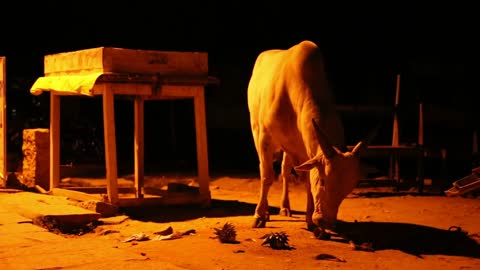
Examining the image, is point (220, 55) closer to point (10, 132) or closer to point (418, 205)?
point (10, 132)

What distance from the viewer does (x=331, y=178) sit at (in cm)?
766

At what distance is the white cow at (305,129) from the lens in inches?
304

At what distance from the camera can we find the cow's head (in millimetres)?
7656

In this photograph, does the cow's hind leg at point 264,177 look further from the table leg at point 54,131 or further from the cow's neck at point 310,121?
the table leg at point 54,131

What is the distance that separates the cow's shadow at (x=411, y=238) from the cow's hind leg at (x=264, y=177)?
1.04 meters

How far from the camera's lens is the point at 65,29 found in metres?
20.8

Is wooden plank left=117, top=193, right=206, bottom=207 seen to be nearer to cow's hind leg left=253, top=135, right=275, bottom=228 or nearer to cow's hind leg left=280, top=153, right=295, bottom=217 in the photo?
cow's hind leg left=280, top=153, right=295, bottom=217

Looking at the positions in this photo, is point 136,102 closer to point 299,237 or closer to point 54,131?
point 54,131

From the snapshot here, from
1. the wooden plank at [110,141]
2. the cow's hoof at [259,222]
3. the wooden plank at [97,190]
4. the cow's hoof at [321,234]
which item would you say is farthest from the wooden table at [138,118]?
the cow's hoof at [321,234]

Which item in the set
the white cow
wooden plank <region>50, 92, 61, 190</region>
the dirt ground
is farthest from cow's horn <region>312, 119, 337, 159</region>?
wooden plank <region>50, 92, 61, 190</region>

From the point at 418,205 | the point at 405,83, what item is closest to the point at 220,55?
the point at 405,83

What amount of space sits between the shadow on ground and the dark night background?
18.2 ft

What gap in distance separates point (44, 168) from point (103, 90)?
361 cm

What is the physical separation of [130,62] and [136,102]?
6.76 feet
